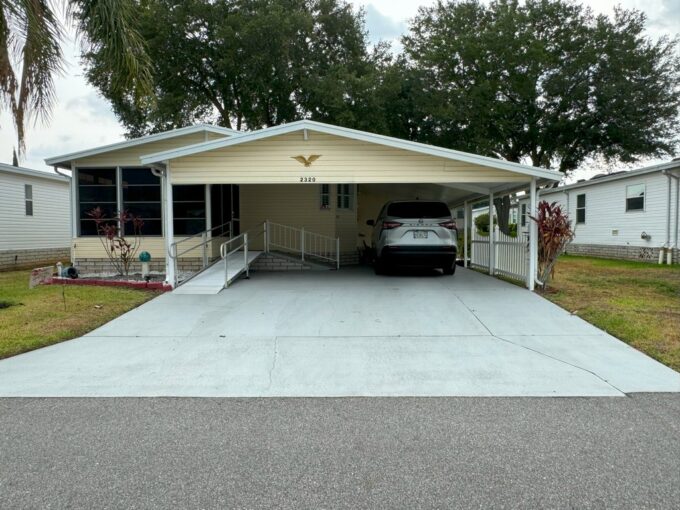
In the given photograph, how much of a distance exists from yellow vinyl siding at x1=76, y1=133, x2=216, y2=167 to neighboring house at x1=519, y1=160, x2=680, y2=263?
1425 centimetres

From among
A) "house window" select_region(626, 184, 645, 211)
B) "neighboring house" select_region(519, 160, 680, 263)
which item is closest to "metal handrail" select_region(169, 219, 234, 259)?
"neighboring house" select_region(519, 160, 680, 263)

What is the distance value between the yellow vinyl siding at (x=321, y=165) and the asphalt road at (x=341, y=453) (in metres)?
6.02

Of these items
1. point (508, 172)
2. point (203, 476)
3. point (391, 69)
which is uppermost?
point (391, 69)

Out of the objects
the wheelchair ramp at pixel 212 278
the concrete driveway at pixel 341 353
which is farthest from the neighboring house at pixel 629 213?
the wheelchair ramp at pixel 212 278

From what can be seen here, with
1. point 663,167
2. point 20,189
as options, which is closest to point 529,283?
point 663,167

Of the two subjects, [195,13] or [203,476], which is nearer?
[203,476]

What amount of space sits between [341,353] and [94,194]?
929 cm

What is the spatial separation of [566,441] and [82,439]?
3.36 metres

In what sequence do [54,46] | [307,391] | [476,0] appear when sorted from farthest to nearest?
[476,0] < [54,46] < [307,391]

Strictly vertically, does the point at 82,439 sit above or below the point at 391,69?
below

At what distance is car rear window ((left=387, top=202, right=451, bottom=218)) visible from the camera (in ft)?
34.3

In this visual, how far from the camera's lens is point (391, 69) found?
20531 mm

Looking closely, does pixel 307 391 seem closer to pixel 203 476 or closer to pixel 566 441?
pixel 203 476

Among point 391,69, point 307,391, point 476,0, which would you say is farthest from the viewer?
point 476,0
